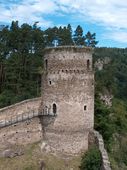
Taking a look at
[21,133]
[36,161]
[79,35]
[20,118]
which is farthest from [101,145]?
[79,35]

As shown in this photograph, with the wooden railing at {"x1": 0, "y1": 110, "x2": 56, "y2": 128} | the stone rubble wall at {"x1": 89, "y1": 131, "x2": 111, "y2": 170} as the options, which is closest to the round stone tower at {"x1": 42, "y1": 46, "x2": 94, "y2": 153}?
the stone rubble wall at {"x1": 89, "y1": 131, "x2": 111, "y2": 170}

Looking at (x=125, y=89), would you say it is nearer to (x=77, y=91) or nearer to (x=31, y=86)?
(x=31, y=86)

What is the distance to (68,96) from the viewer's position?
2530 cm

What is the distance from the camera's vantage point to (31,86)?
45.7 meters

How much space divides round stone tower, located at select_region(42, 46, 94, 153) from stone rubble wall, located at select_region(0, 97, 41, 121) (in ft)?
7.74

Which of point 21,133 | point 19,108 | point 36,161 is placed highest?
point 19,108

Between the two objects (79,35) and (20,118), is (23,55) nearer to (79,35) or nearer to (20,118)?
Result: (79,35)

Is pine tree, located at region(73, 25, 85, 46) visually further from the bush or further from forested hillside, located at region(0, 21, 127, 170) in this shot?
the bush

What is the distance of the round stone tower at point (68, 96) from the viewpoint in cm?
2528

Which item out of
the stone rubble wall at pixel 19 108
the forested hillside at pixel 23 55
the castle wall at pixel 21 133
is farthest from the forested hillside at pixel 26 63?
the castle wall at pixel 21 133

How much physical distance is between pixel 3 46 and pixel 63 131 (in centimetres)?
2445

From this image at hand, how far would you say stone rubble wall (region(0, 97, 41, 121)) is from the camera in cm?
2722

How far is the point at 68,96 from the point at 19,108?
4159 mm

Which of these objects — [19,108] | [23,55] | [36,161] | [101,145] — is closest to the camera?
[36,161]
